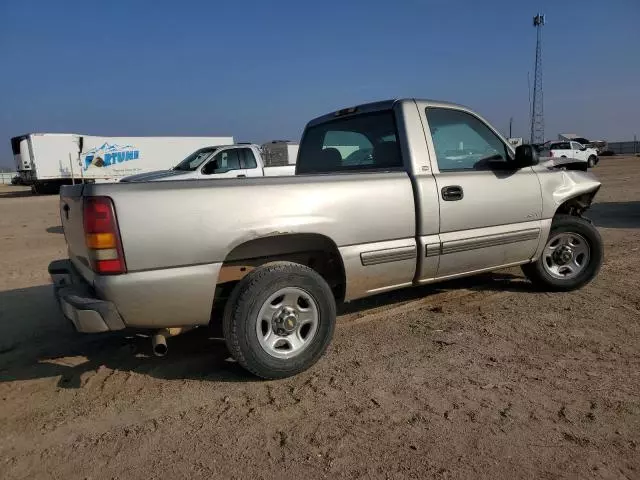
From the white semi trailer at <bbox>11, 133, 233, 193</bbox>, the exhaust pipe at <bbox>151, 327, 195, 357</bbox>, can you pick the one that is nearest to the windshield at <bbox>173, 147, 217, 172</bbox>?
the exhaust pipe at <bbox>151, 327, 195, 357</bbox>

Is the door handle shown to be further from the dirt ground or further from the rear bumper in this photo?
the rear bumper

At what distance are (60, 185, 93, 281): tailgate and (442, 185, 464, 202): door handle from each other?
2628 millimetres

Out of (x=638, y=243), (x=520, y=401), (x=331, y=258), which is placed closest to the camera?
(x=520, y=401)

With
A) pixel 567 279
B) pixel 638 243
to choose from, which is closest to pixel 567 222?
pixel 567 279

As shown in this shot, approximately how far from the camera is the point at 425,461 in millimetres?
2391

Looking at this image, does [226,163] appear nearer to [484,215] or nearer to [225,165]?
[225,165]

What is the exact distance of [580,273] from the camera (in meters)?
5.04

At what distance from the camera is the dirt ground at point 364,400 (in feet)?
7.93

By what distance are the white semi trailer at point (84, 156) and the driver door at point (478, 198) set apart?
23748 mm

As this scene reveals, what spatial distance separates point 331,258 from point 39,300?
11.7 ft

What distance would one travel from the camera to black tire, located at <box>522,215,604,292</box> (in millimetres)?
4898

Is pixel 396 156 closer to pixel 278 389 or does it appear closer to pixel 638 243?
pixel 278 389

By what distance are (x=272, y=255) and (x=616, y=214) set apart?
9.99 metres

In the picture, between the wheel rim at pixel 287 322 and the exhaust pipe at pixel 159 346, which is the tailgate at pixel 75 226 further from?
the wheel rim at pixel 287 322
